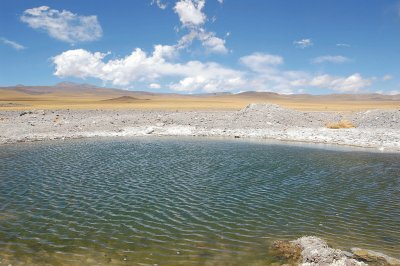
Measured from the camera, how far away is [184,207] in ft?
58.7

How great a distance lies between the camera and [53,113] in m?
71.6

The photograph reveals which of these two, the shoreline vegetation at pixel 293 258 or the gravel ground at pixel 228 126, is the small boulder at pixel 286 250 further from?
the gravel ground at pixel 228 126

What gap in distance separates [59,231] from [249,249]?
26.3 feet

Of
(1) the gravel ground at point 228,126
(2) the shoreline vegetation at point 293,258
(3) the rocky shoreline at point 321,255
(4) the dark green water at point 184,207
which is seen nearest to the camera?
(3) the rocky shoreline at point 321,255

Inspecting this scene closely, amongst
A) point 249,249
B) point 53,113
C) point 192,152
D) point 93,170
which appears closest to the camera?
point 249,249

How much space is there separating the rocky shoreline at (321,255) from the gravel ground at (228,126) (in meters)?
32.1

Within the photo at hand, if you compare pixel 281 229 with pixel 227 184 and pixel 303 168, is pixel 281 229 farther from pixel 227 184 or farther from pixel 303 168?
pixel 303 168

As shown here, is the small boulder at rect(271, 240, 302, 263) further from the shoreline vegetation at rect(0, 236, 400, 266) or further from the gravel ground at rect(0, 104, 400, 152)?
the gravel ground at rect(0, 104, 400, 152)

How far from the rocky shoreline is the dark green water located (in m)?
0.72

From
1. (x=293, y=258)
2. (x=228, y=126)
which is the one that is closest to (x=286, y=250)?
(x=293, y=258)

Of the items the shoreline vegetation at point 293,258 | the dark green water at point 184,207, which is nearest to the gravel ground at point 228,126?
the dark green water at point 184,207

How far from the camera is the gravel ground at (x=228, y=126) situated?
47.6 meters

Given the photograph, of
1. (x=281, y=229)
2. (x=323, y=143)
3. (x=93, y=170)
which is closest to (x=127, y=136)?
(x=93, y=170)

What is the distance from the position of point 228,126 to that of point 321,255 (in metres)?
49.7
